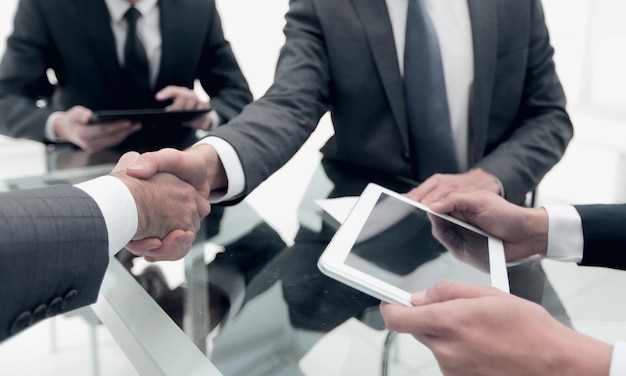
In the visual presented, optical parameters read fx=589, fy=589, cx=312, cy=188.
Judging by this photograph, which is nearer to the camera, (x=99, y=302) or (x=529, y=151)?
(x=99, y=302)

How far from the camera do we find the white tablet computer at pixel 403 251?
1.93 ft

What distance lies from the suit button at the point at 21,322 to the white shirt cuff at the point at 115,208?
0.13 metres

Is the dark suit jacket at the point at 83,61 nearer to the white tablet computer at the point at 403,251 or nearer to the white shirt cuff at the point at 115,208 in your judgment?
the white shirt cuff at the point at 115,208

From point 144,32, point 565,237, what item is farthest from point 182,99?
point 565,237

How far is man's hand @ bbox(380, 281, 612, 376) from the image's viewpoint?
530mm

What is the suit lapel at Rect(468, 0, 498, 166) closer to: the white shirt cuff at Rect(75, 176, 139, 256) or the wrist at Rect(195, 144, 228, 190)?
the wrist at Rect(195, 144, 228, 190)

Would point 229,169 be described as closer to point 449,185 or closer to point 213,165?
point 213,165

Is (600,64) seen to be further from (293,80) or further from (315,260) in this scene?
(315,260)

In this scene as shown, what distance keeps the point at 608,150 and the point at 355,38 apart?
196cm

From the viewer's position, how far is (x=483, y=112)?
1211 millimetres

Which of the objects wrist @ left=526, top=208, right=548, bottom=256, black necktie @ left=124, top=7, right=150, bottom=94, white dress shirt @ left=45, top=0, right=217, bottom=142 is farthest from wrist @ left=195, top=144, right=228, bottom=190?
black necktie @ left=124, top=7, right=150, bottom=94

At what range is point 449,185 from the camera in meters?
1.04

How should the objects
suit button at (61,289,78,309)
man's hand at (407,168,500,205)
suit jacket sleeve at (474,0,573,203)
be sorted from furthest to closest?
suit jacket sleeve at (474,0,573,203), man's hand at (407,168,500,205), suit button at (61,289,78,309)

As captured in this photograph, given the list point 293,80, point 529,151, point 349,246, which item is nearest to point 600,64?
point 529,151
